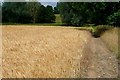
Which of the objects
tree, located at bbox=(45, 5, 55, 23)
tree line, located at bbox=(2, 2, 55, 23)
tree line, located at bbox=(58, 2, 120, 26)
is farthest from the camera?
tree, located at bbox=(45, 5, 55, 23)

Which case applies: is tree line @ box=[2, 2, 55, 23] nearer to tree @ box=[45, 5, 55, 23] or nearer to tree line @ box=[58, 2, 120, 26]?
tree @ box=[45, 5, 55, 23]

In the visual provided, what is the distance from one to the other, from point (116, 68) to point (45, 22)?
62.6 m

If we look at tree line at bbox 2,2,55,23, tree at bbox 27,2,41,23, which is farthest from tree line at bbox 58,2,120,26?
tree at bbox 27,2,41,23

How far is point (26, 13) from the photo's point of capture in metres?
70.5

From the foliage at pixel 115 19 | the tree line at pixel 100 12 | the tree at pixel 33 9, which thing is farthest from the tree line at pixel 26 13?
the foliage at pixel 115 19

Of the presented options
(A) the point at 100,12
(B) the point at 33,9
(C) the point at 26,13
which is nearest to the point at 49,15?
(B) the point at 33,9

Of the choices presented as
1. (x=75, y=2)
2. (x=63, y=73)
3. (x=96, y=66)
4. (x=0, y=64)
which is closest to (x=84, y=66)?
(x=96, y=66)

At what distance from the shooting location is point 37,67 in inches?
332

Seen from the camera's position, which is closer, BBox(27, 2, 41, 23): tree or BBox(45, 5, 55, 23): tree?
BBox(45, 5, 55, 23): tree

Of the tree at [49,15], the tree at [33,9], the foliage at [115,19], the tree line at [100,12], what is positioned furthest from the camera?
the tree at [33,9]

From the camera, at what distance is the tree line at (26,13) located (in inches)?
2549

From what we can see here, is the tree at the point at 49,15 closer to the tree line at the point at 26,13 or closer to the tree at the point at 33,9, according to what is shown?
the tree line at the point at 26,13

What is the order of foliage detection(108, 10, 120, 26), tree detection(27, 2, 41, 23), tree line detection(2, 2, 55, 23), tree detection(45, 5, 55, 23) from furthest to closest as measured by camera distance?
tree detection(27, 2, 41, 23) < tree detection(45, 5, 55, 23) < tree line detection(2, 2, 55, 23) < foliage detection(108, 10, 120, 26)

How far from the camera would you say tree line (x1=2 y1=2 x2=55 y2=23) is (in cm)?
6475
